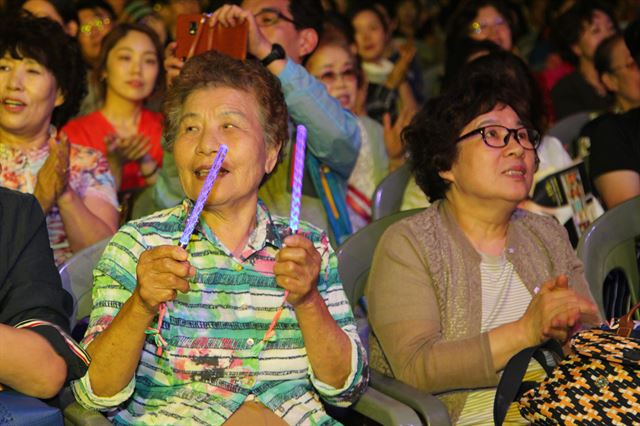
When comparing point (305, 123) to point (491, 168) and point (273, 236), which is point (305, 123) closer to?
point (491, 168)

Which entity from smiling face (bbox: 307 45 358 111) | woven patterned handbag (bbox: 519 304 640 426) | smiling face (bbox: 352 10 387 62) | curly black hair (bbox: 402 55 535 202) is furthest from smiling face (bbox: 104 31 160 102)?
woven patterned handbag (bbox: 519 304 640 426)

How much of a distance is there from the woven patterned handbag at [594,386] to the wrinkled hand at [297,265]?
1.94 ft

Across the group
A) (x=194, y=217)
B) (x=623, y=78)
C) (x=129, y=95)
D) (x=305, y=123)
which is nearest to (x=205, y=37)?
(x=305, y=123)

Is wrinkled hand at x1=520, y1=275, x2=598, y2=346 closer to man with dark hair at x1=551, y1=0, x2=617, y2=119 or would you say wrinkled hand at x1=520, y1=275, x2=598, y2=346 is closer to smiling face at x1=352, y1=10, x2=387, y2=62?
man with dark hair at x1=551, y1=0, x2=617, y2=119

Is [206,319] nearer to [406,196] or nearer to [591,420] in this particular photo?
[591,420]

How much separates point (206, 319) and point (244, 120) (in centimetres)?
48

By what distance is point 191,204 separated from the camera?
232 cm

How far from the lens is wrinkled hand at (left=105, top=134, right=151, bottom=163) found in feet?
13.2

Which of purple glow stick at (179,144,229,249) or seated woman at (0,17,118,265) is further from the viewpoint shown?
seated woman at (0,17,118,265)

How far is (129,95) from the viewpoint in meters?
4.49

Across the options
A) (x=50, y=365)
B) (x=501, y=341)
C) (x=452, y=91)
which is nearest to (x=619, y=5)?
(x=452, y=91)

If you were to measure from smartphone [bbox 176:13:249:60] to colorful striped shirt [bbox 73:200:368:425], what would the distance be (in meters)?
0.71

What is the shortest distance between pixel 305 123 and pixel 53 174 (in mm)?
796

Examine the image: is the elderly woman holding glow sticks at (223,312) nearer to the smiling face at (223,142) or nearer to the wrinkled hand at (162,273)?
the smiling face at (223,142)
